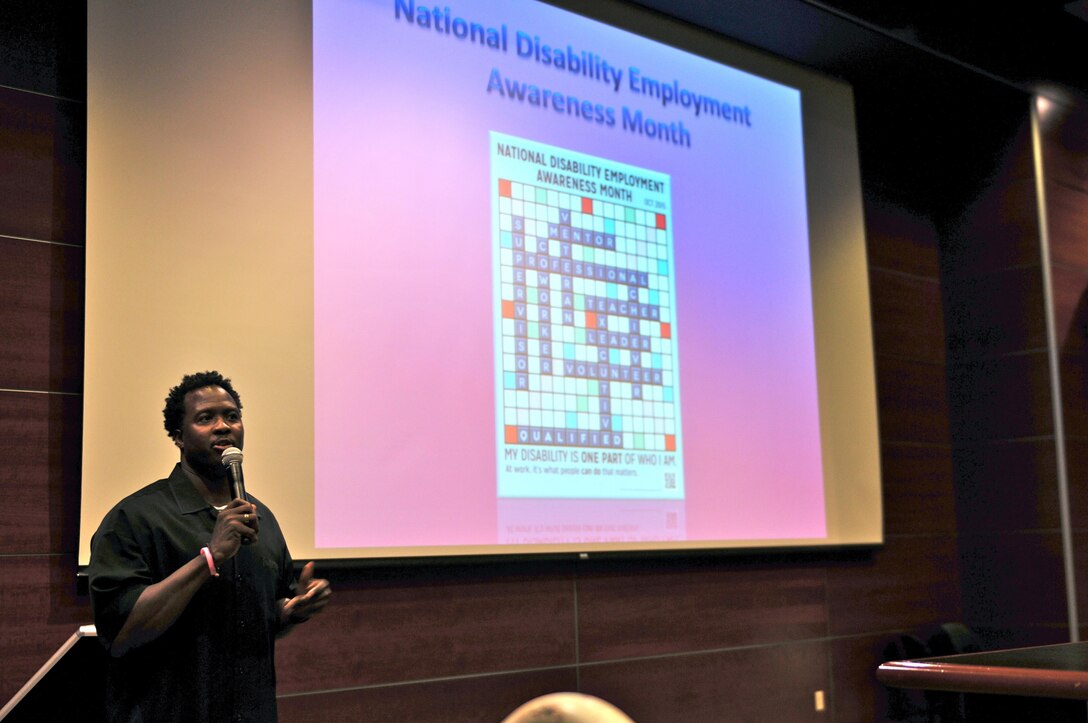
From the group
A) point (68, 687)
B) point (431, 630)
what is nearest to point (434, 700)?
point (431, 630)

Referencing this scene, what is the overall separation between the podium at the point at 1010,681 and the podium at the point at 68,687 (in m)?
1.46

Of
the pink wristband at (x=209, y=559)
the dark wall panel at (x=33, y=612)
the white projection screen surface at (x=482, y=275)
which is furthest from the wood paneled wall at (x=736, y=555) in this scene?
the pink wristband at (x=209, y=559)

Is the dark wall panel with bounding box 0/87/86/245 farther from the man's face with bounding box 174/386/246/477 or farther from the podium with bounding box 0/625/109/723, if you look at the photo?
the podium with bounding box 0/625/109/723

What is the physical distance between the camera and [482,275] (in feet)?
12.8

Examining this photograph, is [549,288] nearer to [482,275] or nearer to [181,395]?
[482,275]

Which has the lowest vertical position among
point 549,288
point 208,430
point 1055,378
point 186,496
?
point 186,496

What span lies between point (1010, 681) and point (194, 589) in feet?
4.43

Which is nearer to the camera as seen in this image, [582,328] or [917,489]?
[582,328]

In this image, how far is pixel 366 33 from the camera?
3.74 m

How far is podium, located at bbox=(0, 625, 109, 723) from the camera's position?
211 centimetres

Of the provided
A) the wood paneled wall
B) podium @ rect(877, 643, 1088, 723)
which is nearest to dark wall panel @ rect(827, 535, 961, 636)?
the wood paneled wall

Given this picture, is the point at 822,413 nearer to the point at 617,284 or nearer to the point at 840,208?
the point at 840,208

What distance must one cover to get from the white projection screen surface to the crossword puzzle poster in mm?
11

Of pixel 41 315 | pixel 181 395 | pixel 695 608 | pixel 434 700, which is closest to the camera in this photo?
pixel 181 395
